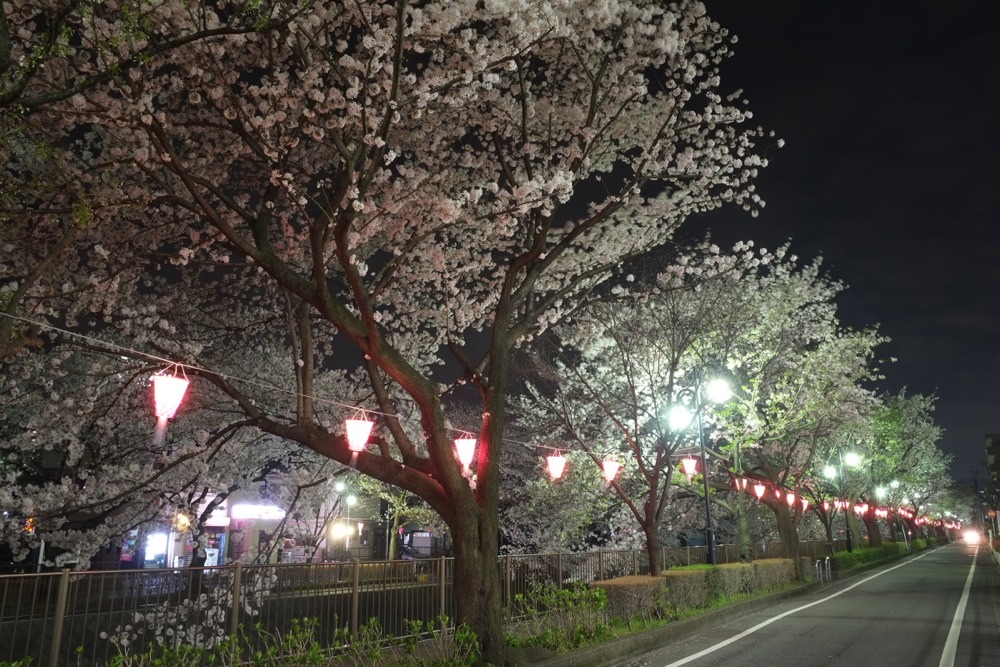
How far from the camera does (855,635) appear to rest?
41.8 ft

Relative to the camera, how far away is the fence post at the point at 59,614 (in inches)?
268

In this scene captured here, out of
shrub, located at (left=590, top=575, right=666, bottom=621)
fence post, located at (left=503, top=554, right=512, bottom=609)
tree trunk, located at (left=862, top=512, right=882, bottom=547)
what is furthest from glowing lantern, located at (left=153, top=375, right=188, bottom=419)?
tree trunk, located at (left=862, top=512, right=882, bottom=547)

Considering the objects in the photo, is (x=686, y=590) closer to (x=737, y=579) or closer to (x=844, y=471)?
(x=737, y=579)

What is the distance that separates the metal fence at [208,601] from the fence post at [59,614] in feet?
0.03

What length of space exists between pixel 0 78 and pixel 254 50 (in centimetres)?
669

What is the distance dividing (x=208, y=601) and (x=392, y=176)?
808 centimetres

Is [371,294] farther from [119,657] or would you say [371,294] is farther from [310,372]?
[119,657]

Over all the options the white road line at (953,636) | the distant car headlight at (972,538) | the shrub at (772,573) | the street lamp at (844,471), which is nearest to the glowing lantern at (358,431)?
the white road line at (953,636)

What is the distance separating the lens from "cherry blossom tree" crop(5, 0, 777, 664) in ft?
29.2

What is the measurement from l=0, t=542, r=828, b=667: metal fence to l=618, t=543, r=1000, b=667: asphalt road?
384cm

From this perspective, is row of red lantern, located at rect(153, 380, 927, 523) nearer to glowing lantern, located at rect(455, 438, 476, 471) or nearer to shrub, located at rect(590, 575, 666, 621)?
glowing lantern, located at rect(455, 438, 476, 471)

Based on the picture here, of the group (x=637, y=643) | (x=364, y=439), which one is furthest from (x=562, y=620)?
(x=364, y=439)

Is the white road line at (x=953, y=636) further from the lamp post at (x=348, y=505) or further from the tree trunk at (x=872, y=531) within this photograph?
the tree trunk at (x=872, y=531)

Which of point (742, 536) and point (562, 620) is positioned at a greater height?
point (742, 536)
